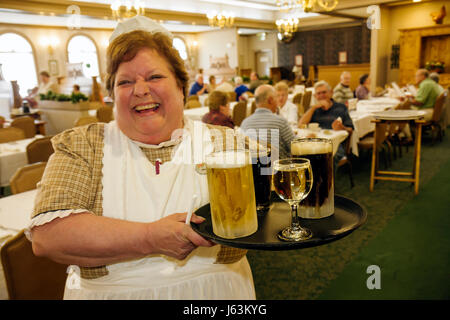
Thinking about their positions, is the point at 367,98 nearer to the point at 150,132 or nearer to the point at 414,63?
the point at 414,63

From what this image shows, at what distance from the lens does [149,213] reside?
113 cm

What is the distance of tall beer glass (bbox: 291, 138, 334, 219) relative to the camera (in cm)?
94

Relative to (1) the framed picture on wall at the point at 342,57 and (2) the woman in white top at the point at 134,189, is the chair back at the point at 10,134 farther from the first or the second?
(1) the framed picture on wall at the point at 342,57

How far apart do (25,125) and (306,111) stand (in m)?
4.71

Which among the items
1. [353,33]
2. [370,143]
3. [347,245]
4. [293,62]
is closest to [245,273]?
[347,245]

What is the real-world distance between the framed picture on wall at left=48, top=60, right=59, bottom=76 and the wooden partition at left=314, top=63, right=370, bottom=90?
10.5 metres

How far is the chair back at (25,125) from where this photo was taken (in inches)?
192

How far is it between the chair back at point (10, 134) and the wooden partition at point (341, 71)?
11527 millimetres

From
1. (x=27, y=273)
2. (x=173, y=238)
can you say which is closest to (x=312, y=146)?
(x=173, y=238)

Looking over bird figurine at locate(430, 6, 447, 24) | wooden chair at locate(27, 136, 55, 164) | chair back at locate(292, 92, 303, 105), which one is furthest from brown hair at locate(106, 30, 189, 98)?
bird figurine at locate(430, 6, 447, 24)

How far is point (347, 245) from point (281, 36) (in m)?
14.0

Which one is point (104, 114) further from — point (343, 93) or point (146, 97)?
point (146, 97)

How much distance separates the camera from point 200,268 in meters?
1.20
